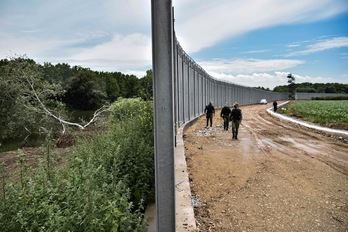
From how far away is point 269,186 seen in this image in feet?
22.7

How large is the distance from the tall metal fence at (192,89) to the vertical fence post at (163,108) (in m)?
8.03

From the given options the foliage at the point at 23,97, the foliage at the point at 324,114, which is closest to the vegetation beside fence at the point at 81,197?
the foliage at the point at 23,97

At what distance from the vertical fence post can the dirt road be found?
170 cm

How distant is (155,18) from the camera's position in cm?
318

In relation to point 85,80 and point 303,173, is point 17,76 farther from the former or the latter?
point 303,173

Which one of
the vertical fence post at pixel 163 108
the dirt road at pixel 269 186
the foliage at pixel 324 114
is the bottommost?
the dirt road at pixel 269 186

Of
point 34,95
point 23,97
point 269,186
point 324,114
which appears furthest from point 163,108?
point 324,114

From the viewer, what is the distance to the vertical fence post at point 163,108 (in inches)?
125

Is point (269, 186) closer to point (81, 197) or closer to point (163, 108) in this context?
point (163, 108)

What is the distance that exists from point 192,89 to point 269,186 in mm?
15134

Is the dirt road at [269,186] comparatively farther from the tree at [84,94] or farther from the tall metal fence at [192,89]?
the tree at [84,94]

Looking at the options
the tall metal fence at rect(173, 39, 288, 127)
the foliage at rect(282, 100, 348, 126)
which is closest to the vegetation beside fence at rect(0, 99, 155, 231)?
the tall metal fence at rect(173, 39, 288, 127)

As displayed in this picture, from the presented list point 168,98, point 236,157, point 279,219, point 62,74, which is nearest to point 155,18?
point 168,98

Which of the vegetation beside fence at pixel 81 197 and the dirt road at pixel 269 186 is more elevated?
the vegetation beside fence at pixel 81 197
